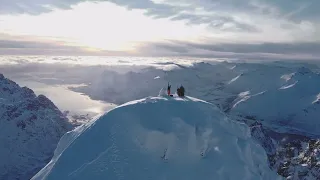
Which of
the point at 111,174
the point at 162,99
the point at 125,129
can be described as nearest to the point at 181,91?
the point at 162,99

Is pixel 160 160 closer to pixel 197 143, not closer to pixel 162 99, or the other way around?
pixel 197 143

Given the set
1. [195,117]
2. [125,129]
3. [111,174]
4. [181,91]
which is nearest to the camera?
[111,174]

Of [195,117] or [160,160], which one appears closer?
[160,160]

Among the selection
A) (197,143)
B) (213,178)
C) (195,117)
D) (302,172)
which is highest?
(195,117)

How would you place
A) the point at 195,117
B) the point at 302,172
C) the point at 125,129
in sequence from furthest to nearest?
the point at 302,172 → the point at 195,117 → the point at 125,129

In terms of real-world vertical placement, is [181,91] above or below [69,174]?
above

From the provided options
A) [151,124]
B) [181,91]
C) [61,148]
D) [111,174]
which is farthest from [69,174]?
[181,91]
